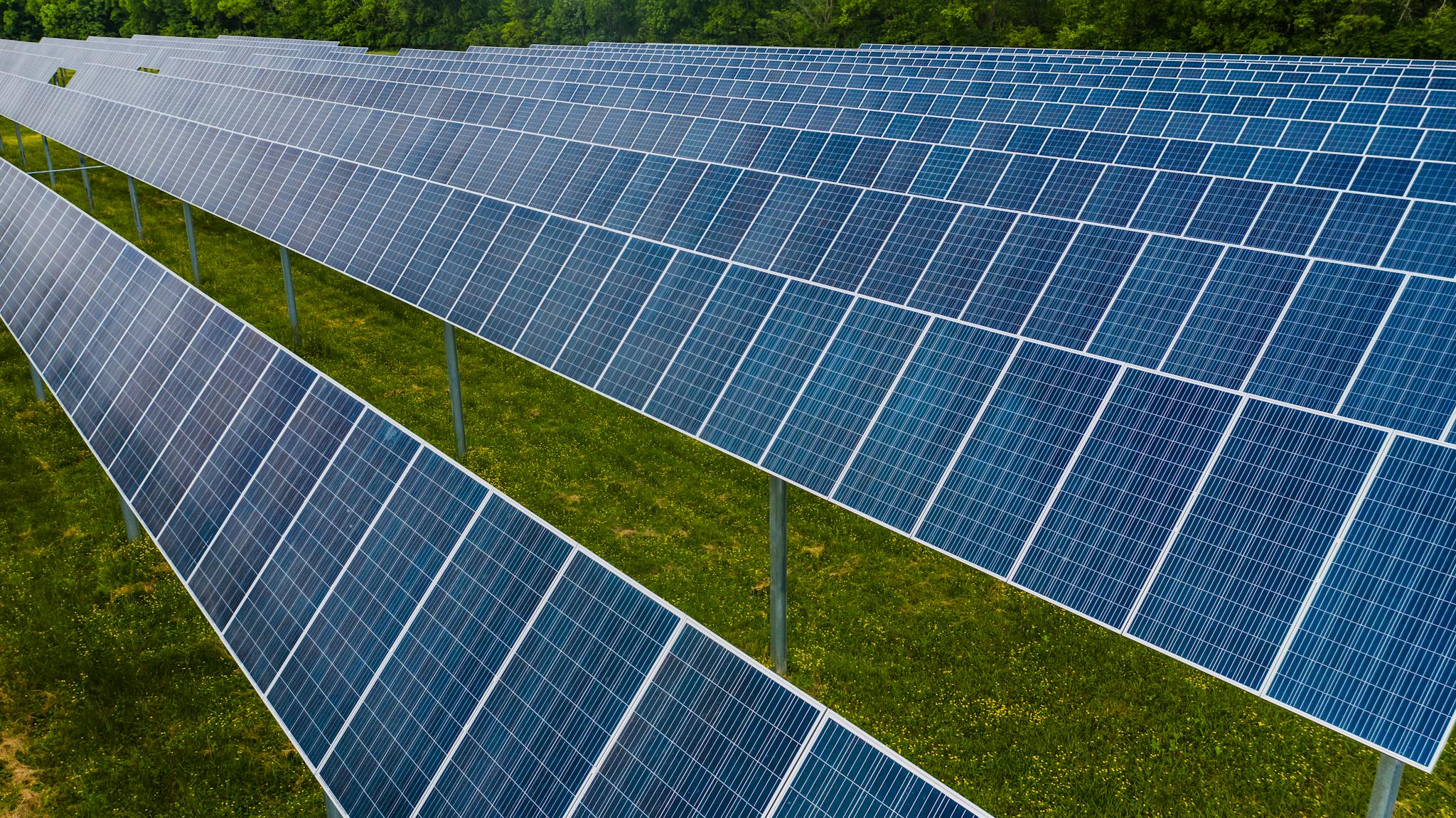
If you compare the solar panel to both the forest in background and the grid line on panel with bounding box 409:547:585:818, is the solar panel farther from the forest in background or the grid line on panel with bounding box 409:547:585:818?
the forest in background

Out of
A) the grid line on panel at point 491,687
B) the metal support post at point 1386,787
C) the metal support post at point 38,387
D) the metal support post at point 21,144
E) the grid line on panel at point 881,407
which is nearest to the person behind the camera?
the grid line on panel at point 491,687

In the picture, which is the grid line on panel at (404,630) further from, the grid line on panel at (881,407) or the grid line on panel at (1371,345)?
the grid line on panel at (1371,345)

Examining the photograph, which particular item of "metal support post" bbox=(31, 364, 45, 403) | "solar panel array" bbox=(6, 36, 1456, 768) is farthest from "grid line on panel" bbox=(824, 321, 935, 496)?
"metal support post" bbox=(31, 364, 45, 403)

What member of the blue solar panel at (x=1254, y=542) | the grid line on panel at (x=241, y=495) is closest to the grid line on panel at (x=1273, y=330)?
the blue solar panel at (x=1254, y=542)

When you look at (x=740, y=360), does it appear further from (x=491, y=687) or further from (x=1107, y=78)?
(x=1107, y=78)

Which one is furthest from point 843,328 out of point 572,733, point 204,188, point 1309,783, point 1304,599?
point 204,188
